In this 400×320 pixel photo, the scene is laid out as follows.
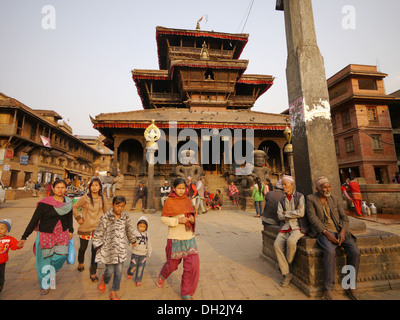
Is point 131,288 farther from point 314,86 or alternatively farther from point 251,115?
point 251,115

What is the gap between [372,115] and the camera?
63.9ft

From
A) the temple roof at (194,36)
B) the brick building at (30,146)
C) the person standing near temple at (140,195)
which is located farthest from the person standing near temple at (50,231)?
the brick building at (30,146)

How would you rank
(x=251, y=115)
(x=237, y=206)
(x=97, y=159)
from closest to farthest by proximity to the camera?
(x=237, y=206) → (x=251, y=115) → (x=97, y=159)

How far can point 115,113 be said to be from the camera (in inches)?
589

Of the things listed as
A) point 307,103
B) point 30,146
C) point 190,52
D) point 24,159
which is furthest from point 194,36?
point 24,159

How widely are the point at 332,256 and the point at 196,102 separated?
1631cm

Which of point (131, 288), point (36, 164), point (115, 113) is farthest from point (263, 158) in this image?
point (36, 164)

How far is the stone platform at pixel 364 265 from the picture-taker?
2516 millimetres

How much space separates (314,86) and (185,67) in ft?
51.8

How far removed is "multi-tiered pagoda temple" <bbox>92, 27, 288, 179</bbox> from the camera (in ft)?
47.3

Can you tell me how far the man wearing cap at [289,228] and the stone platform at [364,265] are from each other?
0.33 feet

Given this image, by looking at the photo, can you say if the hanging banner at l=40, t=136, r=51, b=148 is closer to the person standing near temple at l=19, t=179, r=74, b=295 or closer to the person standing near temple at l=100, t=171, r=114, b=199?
the person standing near temple at l=100, t=171, r=114, b=199

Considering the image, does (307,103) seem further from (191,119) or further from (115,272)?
(191,119)

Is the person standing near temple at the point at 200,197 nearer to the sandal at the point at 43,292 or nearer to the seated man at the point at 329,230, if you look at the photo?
the seated man at the point at 329,230
